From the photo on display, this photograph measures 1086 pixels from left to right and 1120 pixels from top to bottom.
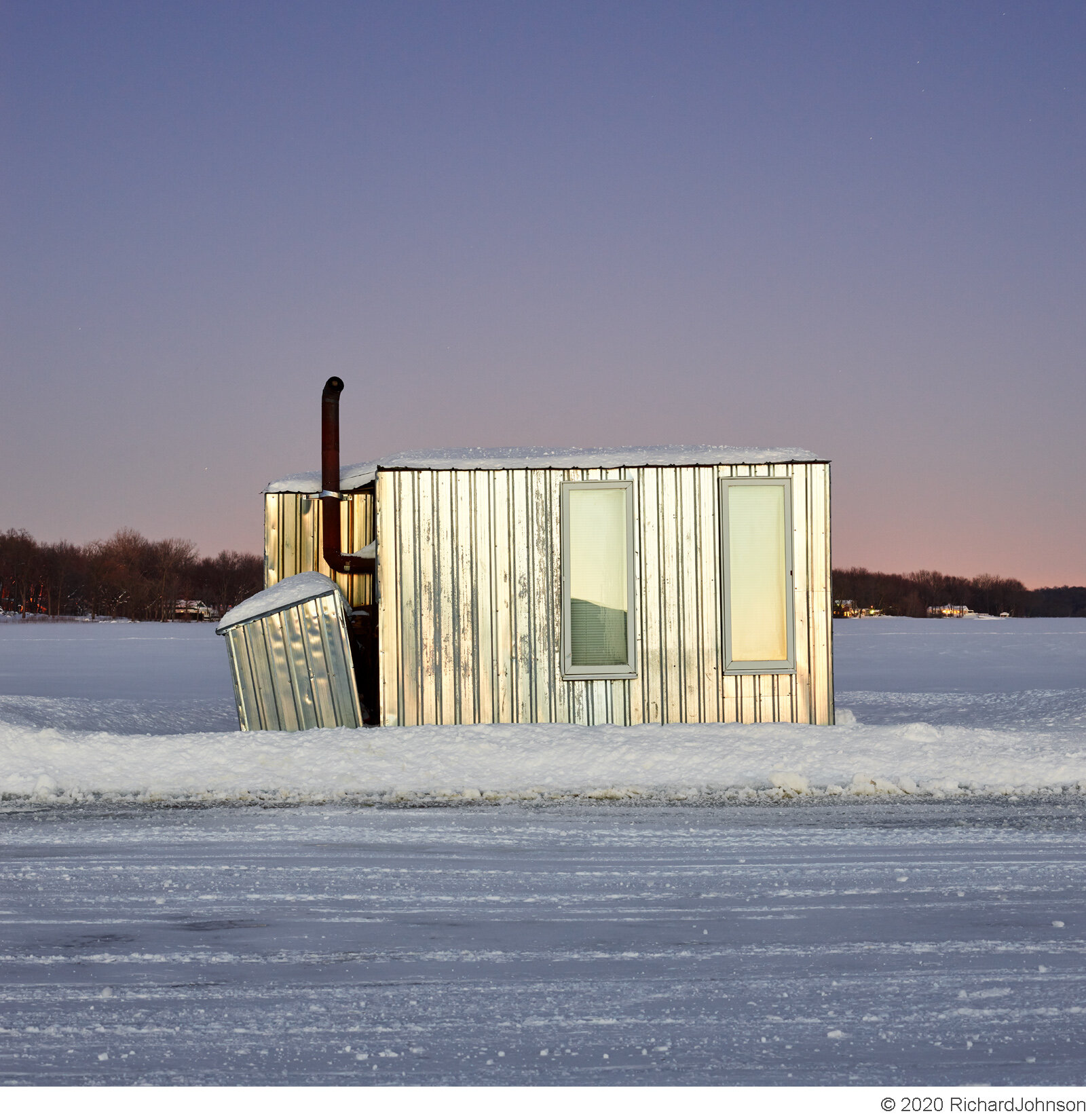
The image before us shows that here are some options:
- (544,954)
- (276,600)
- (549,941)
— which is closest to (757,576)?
(276,600)

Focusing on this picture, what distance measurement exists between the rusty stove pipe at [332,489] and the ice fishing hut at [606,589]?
1478 millimetres

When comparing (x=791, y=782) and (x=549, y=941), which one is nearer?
(x=549, y=941)

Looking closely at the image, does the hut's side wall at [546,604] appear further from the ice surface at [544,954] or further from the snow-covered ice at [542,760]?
the ice surface at [544,954]

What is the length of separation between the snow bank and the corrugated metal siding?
0.46 meters

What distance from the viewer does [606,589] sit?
12.7 meters

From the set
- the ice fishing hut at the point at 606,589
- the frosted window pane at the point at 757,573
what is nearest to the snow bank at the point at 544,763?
the ice fishing hut at the point at 606,589

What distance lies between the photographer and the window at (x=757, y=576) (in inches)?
498

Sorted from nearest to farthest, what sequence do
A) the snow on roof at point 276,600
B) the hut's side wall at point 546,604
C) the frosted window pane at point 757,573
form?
the snow on roof at point 276,600, the hut's side wall at point 546,604, the frosted window pane at point 757,573

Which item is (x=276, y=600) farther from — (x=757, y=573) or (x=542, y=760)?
(x=757, y=573)

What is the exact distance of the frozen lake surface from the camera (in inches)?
147

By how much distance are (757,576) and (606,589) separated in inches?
68.3

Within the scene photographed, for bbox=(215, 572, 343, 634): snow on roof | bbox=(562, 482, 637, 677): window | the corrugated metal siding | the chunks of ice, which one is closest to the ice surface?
the chunks of ice

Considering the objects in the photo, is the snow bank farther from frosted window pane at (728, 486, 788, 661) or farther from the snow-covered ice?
frosted window pane at (728, 486, 788, 661)

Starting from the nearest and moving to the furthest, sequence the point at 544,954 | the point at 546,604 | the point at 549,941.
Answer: the point at 544,954, the point at 549,941, the point at 546,604
